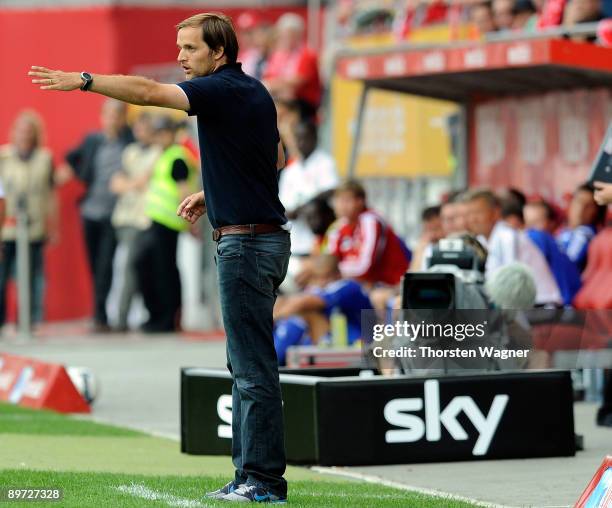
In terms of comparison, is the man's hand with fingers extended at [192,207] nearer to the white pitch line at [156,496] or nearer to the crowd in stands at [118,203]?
the white pitch line at [156,496]

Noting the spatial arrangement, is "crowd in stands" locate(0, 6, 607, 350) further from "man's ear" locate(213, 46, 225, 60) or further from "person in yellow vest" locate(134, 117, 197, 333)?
"man's ear" locate(213, 46, 225, 60)

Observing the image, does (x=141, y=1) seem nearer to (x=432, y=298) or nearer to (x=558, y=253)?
(x=558, y=253)

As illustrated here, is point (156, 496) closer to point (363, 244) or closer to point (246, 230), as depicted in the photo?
point (246, 230)

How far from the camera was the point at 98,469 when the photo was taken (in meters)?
8.58

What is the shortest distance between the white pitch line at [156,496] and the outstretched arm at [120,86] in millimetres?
1654

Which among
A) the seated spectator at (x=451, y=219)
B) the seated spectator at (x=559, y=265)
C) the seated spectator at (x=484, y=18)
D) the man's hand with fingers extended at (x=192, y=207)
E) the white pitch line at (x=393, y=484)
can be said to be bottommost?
the white pitch line at (x=393, y=484)

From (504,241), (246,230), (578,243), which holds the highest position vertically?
(246,230)

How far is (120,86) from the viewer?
6.63m

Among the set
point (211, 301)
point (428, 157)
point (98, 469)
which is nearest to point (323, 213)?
point (428, 157)

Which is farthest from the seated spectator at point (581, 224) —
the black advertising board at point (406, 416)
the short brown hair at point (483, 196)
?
the black advertising board at point (406, 416)

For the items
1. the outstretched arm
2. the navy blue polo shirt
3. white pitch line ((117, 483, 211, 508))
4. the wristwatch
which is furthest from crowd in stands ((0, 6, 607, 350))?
the wristwatch

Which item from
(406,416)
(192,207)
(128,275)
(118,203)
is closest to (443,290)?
(406,416)

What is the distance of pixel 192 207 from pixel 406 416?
211cm

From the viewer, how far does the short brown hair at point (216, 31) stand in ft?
23.2
